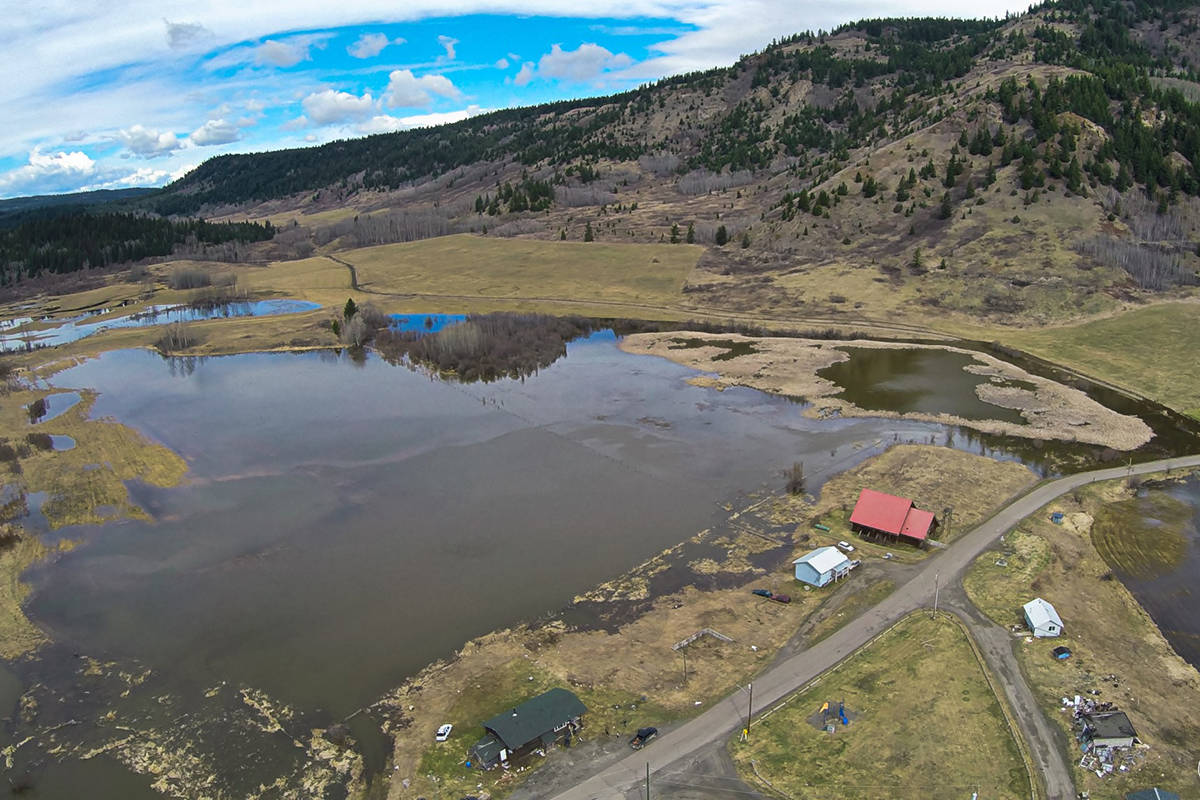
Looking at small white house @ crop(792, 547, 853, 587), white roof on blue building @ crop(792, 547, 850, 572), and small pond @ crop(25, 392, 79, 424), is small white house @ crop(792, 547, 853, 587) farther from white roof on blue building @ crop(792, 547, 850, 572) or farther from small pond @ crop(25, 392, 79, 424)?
small pond @ crop(25, 392, 79, 424)

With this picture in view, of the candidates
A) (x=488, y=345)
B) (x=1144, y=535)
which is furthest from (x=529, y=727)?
(x=488, y=345)

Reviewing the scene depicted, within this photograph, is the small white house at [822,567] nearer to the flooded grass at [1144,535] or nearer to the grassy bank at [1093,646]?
the grassy bank at [1093,646]

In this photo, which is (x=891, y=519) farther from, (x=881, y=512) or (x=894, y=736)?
(x=894, y=736)

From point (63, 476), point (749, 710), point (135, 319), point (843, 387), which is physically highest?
point (135, 319)

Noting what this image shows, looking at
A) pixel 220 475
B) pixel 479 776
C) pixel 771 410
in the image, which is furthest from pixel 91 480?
pixel 771 410

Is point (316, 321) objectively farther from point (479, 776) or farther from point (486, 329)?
point (479, 776)

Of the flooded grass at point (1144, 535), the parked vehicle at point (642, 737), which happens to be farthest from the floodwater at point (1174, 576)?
the parked vehicle at point (642, 737)
